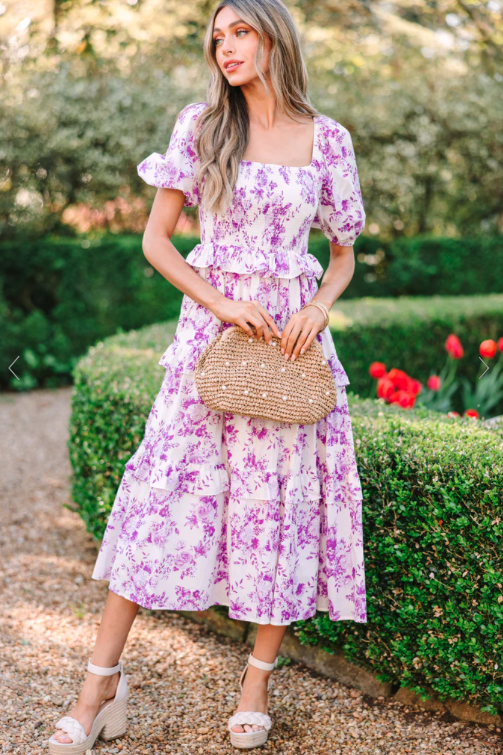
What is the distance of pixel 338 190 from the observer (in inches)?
89.5

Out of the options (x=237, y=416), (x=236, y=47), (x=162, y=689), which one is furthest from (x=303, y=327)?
(x=162, y=689)

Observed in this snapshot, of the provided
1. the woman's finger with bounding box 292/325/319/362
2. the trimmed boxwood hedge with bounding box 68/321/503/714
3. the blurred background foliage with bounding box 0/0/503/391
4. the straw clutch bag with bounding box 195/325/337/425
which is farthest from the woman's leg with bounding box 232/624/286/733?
the blurred background foliage with bounding box 0/0/503/391

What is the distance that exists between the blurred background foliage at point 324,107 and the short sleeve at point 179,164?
551 centimetres

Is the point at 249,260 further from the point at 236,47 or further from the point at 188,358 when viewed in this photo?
the point at 236,47

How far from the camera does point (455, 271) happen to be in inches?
348

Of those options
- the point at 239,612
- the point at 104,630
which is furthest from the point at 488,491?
the point at 104,630

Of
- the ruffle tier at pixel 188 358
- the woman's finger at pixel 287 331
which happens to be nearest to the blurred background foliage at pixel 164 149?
the ruffle tier at pixel 188 358

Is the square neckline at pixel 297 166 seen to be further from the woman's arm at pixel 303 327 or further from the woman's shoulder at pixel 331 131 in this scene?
the woman's arm at pixel 303 327

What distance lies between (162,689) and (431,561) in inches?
42.1

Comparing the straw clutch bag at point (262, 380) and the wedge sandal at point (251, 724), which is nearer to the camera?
the straw clutch bag at point (262, 380)

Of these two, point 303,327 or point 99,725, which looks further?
point 99,725

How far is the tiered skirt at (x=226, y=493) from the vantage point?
2.12m

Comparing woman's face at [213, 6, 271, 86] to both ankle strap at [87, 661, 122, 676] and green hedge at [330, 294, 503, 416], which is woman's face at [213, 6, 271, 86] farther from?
green hedge at [330, 294, 503, 416]

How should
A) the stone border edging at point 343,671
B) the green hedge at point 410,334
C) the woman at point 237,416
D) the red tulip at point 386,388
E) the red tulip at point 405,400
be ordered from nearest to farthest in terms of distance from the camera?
the woman at point 237,416, the stone border edging at point 343,671, the red tulip at point 405,400, the red tulip at point 386,388, the green hedge at point 410,334
